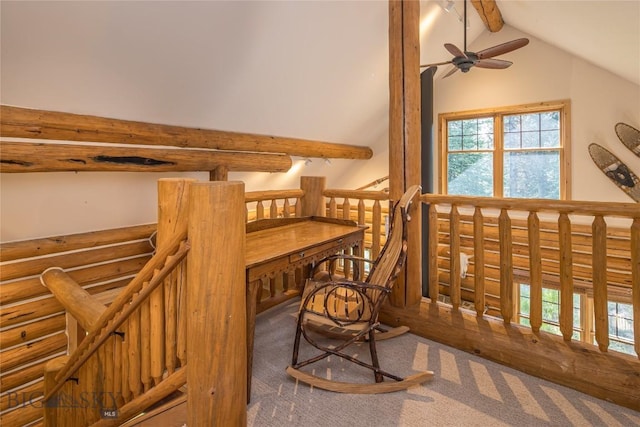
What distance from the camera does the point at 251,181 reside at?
4.48 metres

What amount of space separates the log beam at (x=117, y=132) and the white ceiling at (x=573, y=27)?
2.56 meters

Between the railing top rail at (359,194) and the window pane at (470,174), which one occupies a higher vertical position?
the window pane at (470,174)

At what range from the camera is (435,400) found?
1.91 m

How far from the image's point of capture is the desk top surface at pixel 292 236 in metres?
2.07

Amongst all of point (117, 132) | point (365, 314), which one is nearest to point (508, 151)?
point (365, 314)

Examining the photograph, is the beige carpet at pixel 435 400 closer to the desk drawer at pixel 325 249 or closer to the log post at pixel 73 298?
the desk drawer at pixel 325 249

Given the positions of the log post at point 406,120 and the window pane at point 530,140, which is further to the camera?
the window pane at point 530,140

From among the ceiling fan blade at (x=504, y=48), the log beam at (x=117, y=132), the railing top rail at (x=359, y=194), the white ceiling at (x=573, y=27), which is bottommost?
the railing top rail at (x=359, y=194)

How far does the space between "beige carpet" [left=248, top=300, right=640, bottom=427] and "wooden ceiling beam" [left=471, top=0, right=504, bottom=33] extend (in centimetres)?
462

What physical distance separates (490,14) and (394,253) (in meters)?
4.66

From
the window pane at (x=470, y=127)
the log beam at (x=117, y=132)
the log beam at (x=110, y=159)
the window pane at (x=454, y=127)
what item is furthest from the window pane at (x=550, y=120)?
the log beam at (x=110, y=159)

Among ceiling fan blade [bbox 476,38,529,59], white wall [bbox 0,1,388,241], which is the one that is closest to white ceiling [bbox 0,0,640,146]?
white wall [bbox 0,1,388,241]

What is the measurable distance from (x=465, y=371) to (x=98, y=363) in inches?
81.3

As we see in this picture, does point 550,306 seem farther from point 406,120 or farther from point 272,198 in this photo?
point 272,198
